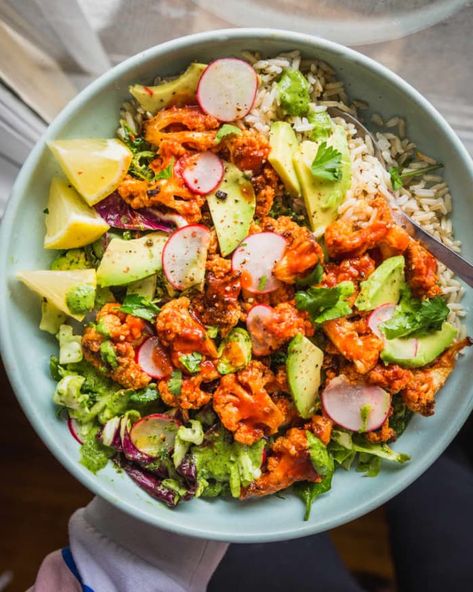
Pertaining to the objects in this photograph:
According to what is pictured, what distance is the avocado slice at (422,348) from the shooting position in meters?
1.82

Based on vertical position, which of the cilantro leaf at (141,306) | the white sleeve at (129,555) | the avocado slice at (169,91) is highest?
the avocado slice at (169,91)

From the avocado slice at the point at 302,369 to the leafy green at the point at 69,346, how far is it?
0.56 m

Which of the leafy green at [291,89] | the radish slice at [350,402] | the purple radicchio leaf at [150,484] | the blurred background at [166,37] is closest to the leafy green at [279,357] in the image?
the radish slice at [350,402]

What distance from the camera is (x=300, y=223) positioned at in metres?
1.86

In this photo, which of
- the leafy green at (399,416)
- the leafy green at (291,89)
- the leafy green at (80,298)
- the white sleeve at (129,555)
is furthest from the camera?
the white sleeve at (129,555)

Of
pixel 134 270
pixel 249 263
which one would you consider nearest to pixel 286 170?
pixel 249 263

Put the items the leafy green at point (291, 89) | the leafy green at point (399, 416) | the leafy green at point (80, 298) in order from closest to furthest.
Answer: the leafy green at point (80, 298)
the leafy green at point (291, 89)
the leafy green at point (399, 416)

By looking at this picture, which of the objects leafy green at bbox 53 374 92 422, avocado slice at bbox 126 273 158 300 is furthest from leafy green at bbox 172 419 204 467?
avocado slice at bbox 126 273 158 300

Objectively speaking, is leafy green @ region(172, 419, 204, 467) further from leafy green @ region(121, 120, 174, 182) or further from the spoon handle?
the spoon handle

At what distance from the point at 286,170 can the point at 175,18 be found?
2.66ft

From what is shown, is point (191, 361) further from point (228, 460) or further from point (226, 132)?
point (226, 132)

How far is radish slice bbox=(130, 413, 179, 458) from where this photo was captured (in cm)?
182

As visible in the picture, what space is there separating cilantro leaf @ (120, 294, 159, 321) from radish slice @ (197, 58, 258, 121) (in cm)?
53

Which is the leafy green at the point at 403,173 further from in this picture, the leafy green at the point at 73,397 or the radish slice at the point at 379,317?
the leafy green at the point at 73,397
